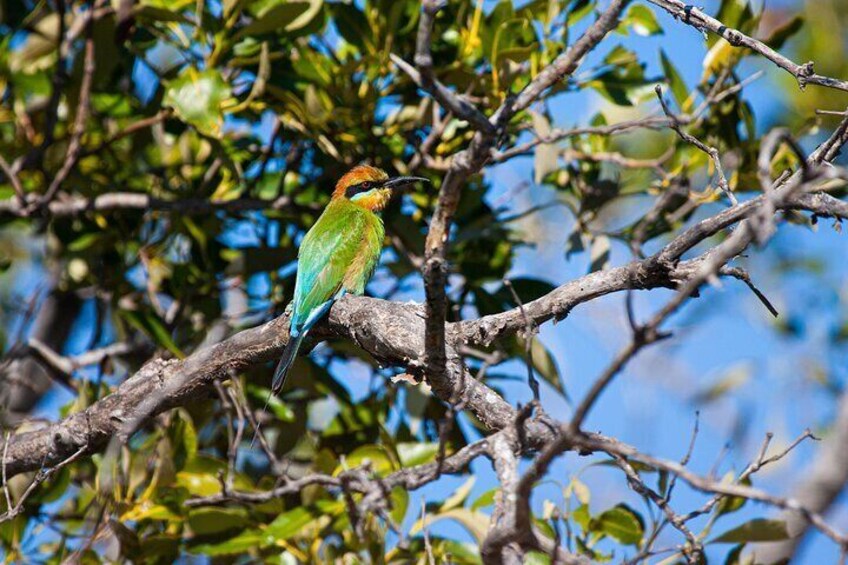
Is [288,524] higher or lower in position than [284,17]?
lower

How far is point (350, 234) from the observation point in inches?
145

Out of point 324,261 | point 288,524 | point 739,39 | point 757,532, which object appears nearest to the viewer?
point 739,39

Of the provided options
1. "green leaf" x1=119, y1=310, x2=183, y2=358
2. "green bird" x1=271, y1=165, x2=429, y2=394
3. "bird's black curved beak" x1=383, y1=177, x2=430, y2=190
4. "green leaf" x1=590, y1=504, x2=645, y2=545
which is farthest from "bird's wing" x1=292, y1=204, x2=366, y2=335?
"green leaf" x1=590, y1=504, x2=645, y2=545

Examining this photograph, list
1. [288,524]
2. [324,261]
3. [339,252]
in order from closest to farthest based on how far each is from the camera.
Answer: [288,524] < [324,261] < [339,252]

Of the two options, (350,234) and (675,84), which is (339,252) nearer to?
(350,234)

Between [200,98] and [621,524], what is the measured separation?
5.56 ft

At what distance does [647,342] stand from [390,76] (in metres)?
2.44

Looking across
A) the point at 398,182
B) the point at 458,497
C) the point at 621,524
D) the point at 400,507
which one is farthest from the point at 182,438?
the point at 621,524

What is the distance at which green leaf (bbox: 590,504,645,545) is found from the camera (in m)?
2.72

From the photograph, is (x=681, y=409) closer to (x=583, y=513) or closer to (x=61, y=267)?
(x=583, y=513)

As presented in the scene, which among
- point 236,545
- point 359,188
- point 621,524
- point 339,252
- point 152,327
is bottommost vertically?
point 236,545

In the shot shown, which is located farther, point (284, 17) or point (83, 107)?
point (83, 107)

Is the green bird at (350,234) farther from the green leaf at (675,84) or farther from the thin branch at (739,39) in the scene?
the thin branch at (739,39)

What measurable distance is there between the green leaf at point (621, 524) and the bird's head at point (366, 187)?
A: 1.36 m
